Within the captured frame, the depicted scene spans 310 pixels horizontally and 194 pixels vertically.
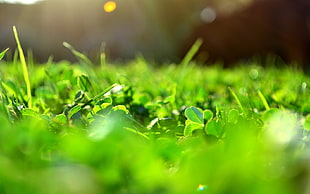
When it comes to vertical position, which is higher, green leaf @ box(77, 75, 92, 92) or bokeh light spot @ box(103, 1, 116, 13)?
green leaf @ box(77, 75, 92, 92)

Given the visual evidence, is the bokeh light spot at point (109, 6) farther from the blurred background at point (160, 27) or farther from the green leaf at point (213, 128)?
the green leaf at point (213, 128)

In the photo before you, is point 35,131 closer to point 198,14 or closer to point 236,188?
point 236,188

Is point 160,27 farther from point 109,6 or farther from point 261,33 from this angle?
point 261,33

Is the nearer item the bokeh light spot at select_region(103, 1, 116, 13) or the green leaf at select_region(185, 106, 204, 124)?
the green leaf at select_region(185, 106, 204, 124)

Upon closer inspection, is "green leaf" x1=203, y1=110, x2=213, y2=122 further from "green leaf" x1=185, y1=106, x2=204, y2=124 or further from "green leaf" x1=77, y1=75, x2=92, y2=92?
"green leaf" x1=77, y1=75, x2=92, y2=92

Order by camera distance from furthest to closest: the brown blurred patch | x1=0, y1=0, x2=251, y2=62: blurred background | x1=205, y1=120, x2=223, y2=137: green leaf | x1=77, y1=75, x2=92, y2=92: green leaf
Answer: x1=0, y1=0, x2=251, y2=62: blurred background → the brown blurred patch → x1=77, y1=75, x2=92, y2=92: green leaf → x1=205, y1=120, x2=223, y2=137: green leaf

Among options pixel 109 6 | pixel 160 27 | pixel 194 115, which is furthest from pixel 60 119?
pixel 109 6

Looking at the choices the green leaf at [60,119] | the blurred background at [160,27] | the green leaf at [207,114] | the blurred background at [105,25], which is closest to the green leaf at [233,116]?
the green leaf at [207,114]

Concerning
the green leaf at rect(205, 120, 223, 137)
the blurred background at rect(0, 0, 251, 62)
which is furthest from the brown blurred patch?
the green leaf at rect(205, 120, 223, 137)

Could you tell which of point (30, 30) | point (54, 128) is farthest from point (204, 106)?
point (30, 30)
